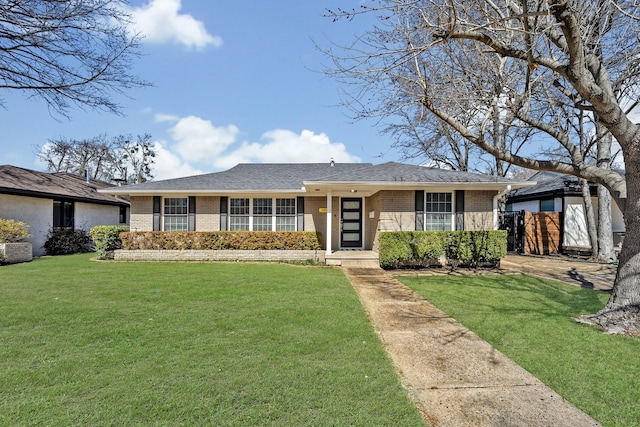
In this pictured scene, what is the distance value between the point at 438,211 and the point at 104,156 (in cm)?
4157

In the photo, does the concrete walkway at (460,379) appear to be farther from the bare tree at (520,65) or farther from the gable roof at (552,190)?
the gable roof at (552,190)

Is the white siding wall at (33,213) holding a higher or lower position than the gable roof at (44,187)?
lower

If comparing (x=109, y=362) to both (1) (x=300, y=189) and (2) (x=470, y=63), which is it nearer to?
(2) (x=470, y=63)

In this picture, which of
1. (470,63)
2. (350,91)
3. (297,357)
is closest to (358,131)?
(350,91)

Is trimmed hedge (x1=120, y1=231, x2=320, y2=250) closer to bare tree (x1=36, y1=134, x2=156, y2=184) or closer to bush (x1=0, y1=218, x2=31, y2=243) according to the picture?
bush (x1=0, y1=218, x2=31, y2=243)

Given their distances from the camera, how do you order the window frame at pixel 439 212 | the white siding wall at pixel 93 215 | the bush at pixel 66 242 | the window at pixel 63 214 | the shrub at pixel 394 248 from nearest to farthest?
the shrub at pixel 394 248
the window frame at pixel 439 212
the bush at pixel 66 242
the window at pixel 63 214
the white siding wall at pixel 93 215

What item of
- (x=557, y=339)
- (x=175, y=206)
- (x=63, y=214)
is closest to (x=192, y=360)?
(x=557, y=339)

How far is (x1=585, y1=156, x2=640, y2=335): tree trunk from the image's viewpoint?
5.01 meters

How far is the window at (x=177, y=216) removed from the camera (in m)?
13.9

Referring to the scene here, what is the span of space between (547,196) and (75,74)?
67.0 ft

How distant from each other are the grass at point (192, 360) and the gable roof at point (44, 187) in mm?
9609

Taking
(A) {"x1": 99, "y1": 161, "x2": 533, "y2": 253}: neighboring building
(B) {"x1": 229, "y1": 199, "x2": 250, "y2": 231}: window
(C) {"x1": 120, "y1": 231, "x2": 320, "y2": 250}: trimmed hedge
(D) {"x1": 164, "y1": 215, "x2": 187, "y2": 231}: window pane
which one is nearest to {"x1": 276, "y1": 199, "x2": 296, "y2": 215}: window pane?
(A) {"x1": 99, "y1": 161, "x2": 533, "y2": 253}: neighboring building

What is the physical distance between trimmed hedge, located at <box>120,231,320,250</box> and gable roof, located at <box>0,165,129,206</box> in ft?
16.2

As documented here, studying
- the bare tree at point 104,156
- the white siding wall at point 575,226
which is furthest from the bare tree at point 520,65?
the bare tree at point 104,156
